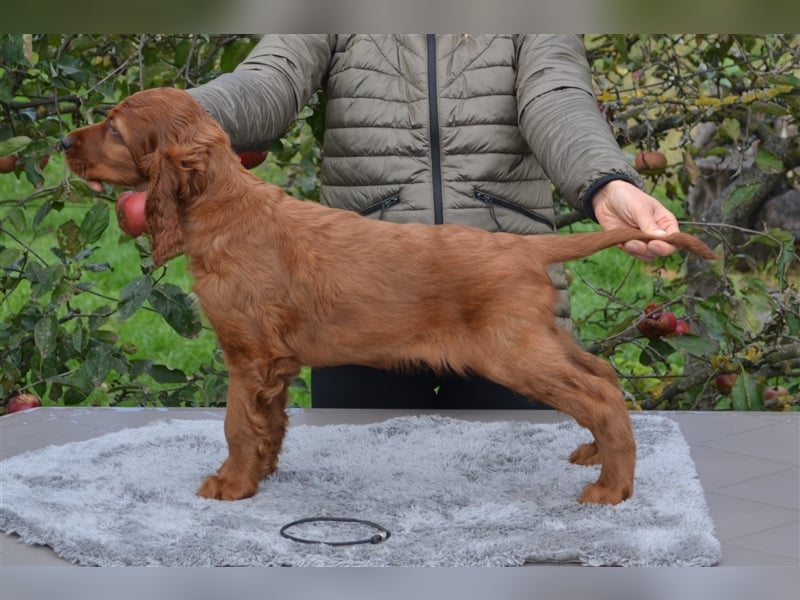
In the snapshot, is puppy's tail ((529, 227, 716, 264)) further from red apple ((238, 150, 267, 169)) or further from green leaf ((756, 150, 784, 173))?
green leaf ((756, 150, 784, 173))

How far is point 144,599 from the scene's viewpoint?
4.25 feet

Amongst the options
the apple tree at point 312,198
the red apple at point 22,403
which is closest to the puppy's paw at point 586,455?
the apple tree at point 312,198

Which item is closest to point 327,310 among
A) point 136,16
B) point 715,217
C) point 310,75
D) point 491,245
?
point 491,245

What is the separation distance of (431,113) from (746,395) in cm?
150

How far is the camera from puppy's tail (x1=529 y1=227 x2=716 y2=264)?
1786 millimetres

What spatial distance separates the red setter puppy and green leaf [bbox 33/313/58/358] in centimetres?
143

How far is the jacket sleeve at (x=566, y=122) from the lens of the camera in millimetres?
2123

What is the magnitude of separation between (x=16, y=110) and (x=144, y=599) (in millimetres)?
2881

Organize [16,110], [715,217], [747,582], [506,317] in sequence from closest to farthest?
[747,582]
[506,317]
[16,110]
[715,217]

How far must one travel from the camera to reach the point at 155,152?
194 centimetres

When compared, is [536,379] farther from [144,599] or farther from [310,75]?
[310,75]

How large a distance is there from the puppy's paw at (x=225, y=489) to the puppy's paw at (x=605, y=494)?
2.25 feet

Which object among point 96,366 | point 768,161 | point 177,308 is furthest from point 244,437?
point 768,161

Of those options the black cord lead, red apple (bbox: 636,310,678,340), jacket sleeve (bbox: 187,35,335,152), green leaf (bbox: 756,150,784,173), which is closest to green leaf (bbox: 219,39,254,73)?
jacket sleeve (bbox: 187,35,335,152)
